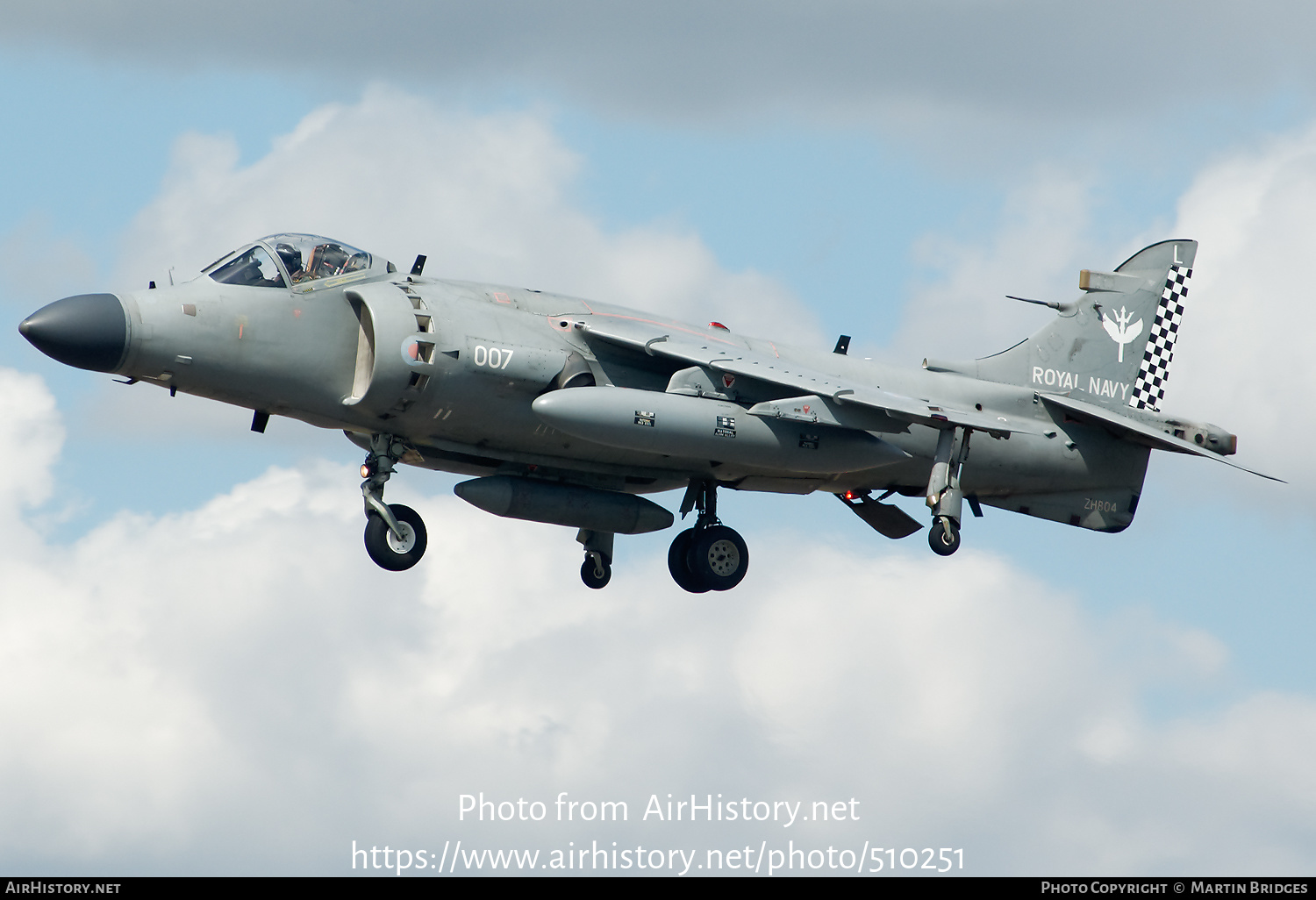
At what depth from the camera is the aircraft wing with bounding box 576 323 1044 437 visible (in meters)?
23.3

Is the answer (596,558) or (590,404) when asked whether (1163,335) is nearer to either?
(596,558)

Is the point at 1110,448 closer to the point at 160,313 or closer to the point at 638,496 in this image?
the point at 638,496

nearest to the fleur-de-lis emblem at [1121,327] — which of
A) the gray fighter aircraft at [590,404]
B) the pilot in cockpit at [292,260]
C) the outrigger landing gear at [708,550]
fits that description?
the gray fighter aircraft at [590,404]

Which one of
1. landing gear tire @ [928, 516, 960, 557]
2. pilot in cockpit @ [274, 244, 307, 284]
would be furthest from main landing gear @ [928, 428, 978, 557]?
pilot in cockpit @ [274, 244, 307, 284]

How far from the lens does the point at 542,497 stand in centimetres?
2409

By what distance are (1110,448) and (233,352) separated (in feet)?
40.0

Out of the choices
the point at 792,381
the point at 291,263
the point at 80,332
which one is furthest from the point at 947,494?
the point at 80,332

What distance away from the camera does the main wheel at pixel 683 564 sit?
25984 millimetres

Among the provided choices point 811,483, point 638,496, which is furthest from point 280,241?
point 811,483

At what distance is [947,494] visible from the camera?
2386cm

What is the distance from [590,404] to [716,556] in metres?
4.69

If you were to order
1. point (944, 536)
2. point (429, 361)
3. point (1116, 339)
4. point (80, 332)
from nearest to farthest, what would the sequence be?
point (80, 332), point (429, 361), point (944, 536), point (1116, 339)

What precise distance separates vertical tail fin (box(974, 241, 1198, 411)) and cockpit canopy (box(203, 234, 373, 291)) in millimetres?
9235
